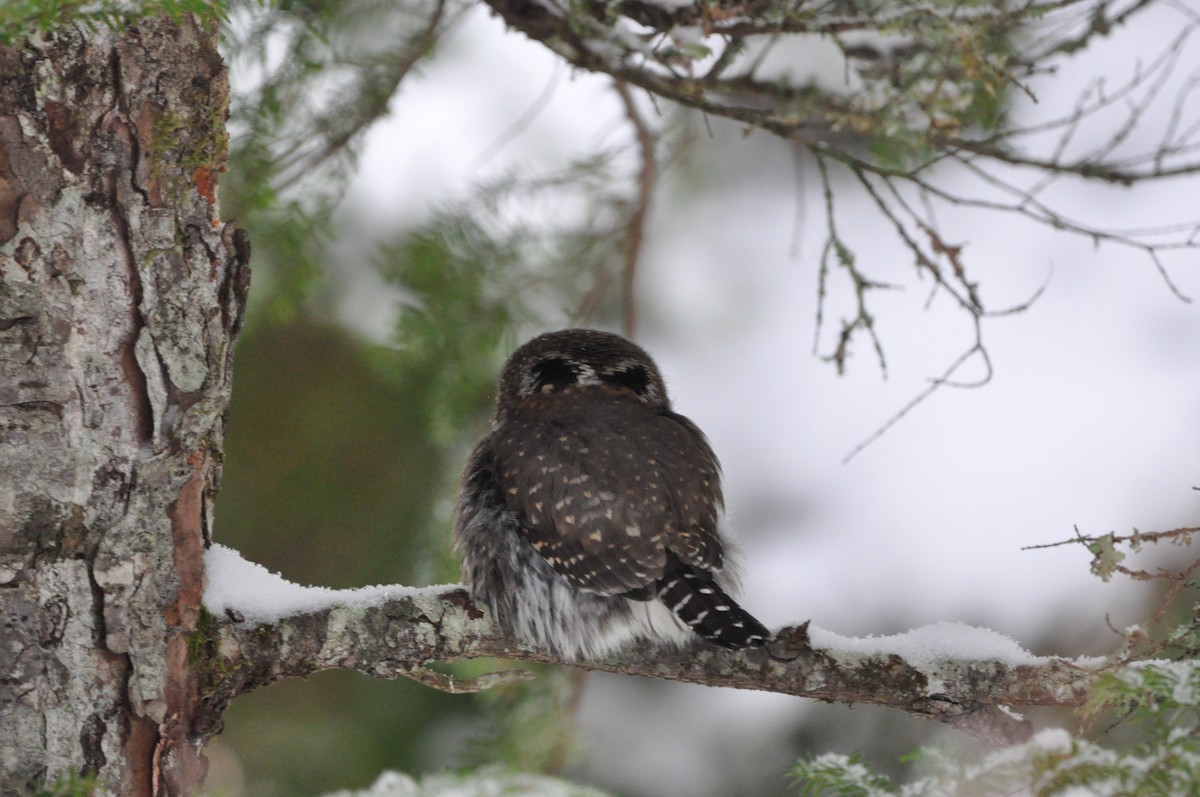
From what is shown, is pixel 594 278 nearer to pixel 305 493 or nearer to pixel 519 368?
pixel 519 368

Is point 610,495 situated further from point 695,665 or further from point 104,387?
point 104,387

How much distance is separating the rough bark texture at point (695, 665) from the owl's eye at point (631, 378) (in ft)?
3.54

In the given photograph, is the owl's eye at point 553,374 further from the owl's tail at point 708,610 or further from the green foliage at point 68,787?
the green foliage at point 68,787

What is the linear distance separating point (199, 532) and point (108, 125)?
2.65 feet

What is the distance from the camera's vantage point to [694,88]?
274 centimetres

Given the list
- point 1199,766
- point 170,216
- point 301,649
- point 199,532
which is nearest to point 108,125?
point 170,216

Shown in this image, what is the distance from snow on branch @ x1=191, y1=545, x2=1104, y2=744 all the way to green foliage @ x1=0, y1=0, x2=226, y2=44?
1124 mm

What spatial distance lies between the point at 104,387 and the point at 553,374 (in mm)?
1567

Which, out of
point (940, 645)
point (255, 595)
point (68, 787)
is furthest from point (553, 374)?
point (68, 787)

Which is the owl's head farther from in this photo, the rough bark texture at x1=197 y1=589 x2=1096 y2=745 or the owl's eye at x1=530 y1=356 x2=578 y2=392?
the rough bark texture at x1=197 y1=589 x2=1096 y2=745

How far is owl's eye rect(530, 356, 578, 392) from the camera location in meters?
3.38

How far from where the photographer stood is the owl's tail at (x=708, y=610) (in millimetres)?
2393

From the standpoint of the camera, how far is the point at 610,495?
282cm

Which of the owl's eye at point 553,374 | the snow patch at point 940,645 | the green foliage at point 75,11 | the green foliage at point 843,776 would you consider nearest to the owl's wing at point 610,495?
the owl's eye at point 553,374
